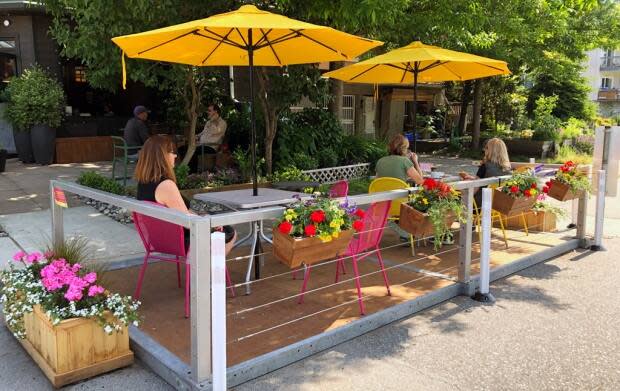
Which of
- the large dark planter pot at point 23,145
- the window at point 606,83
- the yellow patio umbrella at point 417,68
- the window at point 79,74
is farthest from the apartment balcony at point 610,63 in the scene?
the large dark planter pot at point 23,145

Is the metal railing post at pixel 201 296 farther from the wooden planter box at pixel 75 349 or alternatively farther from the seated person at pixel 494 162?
the seated person at pixel 494 162

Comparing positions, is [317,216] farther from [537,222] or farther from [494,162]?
[537,222]

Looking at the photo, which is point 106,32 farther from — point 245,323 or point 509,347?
point 509,347

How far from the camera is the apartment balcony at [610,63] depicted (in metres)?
48.1

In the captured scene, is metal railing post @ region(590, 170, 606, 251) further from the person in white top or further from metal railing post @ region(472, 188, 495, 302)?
the person in white top

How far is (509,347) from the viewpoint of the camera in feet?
12.3

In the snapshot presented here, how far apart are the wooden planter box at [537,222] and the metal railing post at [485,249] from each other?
8.97 ft

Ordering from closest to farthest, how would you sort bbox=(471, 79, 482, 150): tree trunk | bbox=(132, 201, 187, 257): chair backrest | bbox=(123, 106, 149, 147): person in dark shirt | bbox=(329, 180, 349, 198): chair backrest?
1. bbox=(132, 201, 187, 257): chair backrest
2. bbox=(329, 180, 349, 198): chair backrest
3. bbox=(123, 106, 149, 147): person in dark shirt
4. bbox=(471, 79, 482, 150): tree trunk

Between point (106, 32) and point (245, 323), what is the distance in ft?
17.4

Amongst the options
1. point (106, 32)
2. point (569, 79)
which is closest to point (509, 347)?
point (106, 32)

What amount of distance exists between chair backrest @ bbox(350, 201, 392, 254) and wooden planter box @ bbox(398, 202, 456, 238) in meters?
0.28

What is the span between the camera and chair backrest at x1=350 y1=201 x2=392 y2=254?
4.21 meters

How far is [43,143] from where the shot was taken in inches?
453

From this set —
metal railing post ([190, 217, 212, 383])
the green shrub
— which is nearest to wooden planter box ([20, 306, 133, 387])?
metal railing post ([190, 217, 212, 383])
